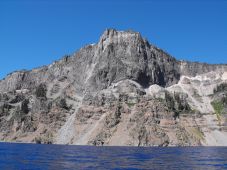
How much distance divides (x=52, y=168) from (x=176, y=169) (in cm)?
2671

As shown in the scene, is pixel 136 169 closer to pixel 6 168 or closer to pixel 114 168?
pixel 114 168

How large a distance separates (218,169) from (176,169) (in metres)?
8.98

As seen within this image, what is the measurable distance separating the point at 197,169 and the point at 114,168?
17.9m

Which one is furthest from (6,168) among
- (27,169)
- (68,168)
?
(68,168)

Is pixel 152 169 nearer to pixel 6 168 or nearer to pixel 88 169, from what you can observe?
pixel 88 169

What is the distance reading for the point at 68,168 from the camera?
274 ft

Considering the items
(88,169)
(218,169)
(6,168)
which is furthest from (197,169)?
(6,168)

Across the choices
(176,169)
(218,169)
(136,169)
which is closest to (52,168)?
(136,169)

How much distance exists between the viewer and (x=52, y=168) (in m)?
83.1

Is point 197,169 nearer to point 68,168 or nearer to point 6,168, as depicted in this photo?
point 68,168

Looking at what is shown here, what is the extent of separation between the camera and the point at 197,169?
8306 centimetres

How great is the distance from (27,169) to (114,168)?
18.4 m

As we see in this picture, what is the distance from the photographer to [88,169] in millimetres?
81438

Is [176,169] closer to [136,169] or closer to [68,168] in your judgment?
[136,169]
